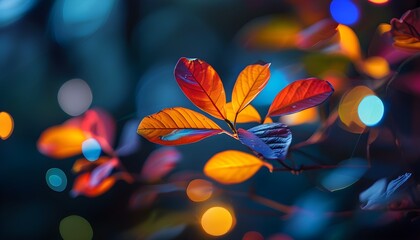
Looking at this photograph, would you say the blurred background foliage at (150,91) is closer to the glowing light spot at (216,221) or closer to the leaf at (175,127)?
the glowing light spot at (216,221)

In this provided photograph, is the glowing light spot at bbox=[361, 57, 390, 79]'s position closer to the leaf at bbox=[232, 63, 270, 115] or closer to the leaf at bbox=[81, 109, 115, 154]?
the leaf at bbox=[232, 63, 270, 115]

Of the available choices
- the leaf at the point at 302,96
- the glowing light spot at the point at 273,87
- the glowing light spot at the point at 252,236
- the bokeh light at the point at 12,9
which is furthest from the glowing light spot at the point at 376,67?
the bokeh light at the point at 12,9

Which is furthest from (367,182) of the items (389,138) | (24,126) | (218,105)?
(24,126)

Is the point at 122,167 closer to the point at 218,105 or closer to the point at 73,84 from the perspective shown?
the point at 73,84

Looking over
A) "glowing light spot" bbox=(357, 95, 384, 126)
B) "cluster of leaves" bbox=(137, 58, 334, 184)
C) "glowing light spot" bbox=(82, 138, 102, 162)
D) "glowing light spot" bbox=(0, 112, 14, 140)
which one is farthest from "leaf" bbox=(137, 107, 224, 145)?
"glowing light spot" bbox=(0, 112, 14, 140)

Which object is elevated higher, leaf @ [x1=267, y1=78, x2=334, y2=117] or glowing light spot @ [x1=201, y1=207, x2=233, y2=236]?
leaf @ [x1=267, y1=78, x2=334, y2=117]

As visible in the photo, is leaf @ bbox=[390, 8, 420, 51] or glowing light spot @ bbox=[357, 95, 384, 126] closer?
leaf @ bbox=[390, 8, 420, 51]

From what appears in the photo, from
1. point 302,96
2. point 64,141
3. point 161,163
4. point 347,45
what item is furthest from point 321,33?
point 64,141
